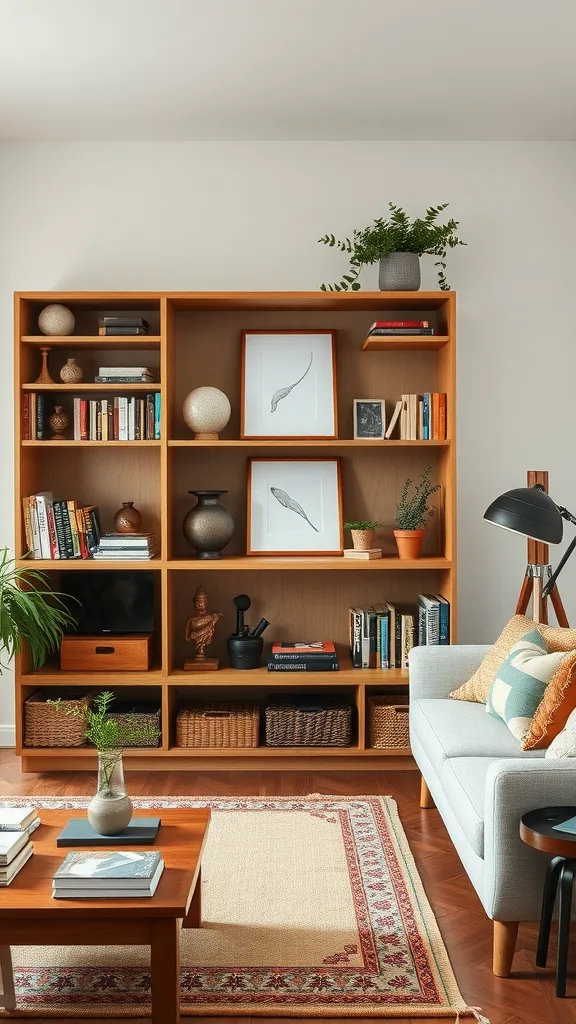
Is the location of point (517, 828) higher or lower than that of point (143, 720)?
higher

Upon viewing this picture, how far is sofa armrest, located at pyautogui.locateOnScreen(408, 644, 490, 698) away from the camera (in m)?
3.82

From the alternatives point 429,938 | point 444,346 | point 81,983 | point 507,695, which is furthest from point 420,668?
point 81,983

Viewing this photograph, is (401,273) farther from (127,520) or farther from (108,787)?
(108,787)

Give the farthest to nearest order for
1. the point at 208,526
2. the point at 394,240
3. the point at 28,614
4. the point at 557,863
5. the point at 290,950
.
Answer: the point at 208,526
the point at 394,240
the point at 28,614
the point at 290,950
the point at 557,863

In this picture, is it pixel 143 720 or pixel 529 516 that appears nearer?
pixel 529 516

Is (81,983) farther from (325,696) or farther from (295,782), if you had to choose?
(325,696)

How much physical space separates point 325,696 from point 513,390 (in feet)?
5.89

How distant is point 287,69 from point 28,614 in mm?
2526

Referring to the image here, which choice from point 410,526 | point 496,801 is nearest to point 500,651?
point 410,526

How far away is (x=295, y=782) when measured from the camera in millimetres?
4188

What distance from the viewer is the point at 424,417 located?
4328 millimetres

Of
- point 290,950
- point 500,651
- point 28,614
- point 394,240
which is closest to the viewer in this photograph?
point 290,950

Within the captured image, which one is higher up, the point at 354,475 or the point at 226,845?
the point at 354,475

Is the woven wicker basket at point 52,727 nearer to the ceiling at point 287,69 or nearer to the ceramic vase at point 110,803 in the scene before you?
the ceramic vase at point 110,803
